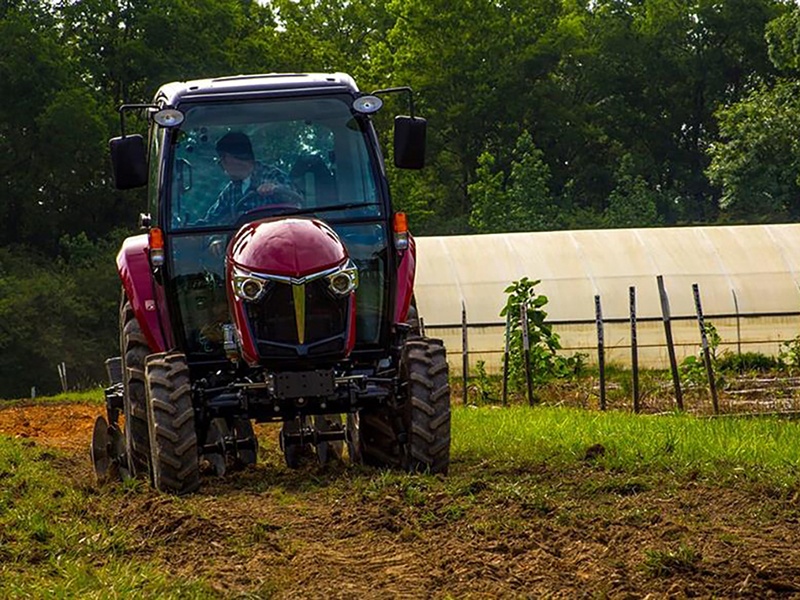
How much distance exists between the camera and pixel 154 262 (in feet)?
38.9

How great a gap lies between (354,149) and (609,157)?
57275 millimetres

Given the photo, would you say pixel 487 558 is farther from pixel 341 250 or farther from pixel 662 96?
pixel 662 96

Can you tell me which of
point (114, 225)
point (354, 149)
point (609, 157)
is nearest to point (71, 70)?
point (114, 225)

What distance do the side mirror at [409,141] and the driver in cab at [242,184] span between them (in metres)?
0.81

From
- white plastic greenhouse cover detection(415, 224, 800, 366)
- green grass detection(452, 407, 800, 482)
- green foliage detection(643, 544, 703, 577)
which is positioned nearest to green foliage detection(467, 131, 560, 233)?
white plastic greenhouse cover detection(415, 224, 800, 366)

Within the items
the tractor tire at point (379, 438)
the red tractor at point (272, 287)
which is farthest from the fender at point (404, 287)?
the tractor tire at point (379, 438)

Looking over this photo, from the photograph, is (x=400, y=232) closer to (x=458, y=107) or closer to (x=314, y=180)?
(x=314, y=180)

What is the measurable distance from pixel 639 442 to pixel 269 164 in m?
3.52

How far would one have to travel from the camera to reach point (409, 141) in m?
11.9

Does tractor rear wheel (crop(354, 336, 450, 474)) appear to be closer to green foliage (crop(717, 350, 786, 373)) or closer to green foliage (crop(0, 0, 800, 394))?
green foliage (crop(717, 350, 786, 373))

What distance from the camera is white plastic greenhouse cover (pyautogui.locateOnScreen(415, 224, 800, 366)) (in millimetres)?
29391

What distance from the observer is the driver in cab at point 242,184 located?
11984 millimetres

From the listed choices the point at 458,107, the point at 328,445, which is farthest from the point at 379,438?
the point at 458,107

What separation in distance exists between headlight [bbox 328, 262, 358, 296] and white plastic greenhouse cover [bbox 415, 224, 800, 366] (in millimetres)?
17574
